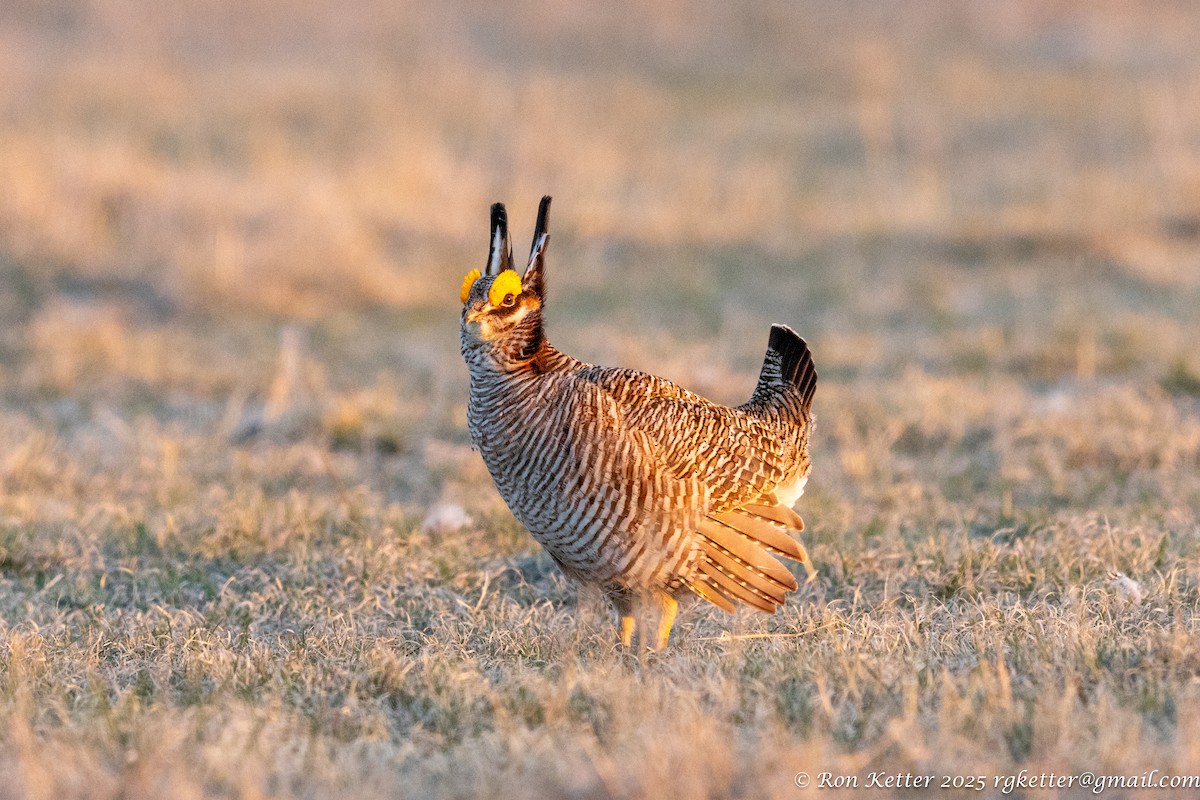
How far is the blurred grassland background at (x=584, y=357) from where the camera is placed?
3.19 m

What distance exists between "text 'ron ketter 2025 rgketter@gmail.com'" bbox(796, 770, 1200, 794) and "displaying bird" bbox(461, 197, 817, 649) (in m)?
1.07

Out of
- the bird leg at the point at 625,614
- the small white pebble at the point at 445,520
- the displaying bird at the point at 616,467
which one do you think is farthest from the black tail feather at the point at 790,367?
the small white pebble at the point at 445,520

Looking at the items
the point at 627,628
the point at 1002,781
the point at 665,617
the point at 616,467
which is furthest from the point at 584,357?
the point at 1002,781

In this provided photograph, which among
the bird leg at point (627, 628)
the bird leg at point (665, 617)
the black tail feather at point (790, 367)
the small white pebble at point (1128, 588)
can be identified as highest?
the black tail feather at point (790, 367)

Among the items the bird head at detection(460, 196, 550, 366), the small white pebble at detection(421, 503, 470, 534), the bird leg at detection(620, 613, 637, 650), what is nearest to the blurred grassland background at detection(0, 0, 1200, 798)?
the small white pebble at detection(421, 503, 470, 534)

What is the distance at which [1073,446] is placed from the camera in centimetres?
633

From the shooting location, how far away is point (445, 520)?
Result: 5.26 metres

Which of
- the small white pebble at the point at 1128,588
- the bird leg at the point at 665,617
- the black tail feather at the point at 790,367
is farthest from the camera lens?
the black tail feather at the point at 790,367

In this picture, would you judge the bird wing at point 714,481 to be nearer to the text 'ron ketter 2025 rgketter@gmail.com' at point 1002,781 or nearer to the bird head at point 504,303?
the bird head at point 504,303

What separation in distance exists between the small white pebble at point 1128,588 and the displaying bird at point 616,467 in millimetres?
948

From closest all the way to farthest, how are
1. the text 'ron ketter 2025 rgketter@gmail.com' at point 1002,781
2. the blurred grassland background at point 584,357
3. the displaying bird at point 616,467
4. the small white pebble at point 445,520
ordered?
the text 'ron ketter 2025 rgketter@gmail.com' at point 1002,781 → the blurred grassland background at point 584,357 → the displaying bird at point 616,467 → the small white pebble at point 445,520

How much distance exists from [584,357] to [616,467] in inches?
189

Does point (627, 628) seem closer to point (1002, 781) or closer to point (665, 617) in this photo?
point (665, 617)

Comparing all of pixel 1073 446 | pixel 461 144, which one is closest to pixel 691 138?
pixel 461 144
